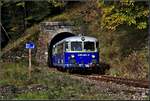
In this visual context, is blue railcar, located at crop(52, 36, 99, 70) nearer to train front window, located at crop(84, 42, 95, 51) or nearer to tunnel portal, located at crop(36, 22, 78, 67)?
train front window, located at crop(84, 42, 95, 51)

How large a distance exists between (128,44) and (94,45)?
285 cm

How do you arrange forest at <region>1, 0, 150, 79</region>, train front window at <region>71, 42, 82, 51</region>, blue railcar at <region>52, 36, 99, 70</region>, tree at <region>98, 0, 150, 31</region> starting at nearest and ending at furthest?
tree at <region>98, 0, 150, 31</region> → forest at <region>1, 0, 150, 79</region> → blue railcar at <region>52, 36, 99, 70</region> → train front window at <region>71, 42, 82, 51</region>

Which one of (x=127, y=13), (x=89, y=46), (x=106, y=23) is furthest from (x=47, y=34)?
(x=127, y=13)

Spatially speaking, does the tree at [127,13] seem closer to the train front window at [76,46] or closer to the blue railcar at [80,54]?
the blue railcar at [80,54]

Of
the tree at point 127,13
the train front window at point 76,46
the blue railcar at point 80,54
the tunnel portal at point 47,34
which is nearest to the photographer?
the tree at point 127,13

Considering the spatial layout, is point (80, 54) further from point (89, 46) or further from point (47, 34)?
point (47, 34)

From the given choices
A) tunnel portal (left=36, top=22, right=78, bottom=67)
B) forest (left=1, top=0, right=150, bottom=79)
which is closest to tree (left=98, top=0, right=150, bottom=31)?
forest (left=1, top=0, right=150, bottom=79)

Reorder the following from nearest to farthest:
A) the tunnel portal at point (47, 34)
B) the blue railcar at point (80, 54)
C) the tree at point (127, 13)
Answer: the tree at point (127, 13) → the blue railcar at point (80, 54) → the tunnel portal at point (47, 34)

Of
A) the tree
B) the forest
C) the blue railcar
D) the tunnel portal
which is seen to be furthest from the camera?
the tunnel portal

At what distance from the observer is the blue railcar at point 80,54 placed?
31.0 meters

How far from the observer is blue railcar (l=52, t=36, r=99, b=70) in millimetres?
30969

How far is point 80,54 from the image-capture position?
31.0m

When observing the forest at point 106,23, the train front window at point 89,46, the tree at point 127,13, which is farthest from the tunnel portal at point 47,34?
the tree at point 127,13

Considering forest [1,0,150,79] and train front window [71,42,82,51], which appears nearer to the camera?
forest [1,0,150,79]
